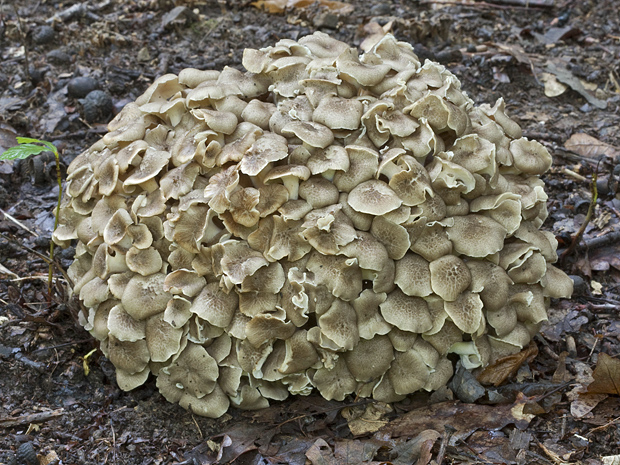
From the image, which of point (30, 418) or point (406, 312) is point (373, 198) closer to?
point (406, 312)

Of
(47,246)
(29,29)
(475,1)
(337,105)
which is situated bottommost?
(47,246)

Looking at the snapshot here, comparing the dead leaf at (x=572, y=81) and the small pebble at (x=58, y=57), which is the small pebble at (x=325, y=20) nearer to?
the dead leaf at (x=572, y=81)

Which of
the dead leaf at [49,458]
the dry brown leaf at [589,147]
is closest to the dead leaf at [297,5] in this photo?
the dry brown leaf at [589,147]

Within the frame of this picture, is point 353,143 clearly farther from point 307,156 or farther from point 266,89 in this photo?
point 266,89

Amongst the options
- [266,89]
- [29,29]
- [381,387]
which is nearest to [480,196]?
[381,387]

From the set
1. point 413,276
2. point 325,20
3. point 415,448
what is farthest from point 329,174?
point 325,20

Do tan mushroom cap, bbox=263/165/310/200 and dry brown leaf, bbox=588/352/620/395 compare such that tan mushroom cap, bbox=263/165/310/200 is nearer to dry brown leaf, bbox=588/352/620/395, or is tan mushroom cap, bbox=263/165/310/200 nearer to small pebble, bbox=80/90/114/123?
dry brown leaf, bbox=588/352/620/395
